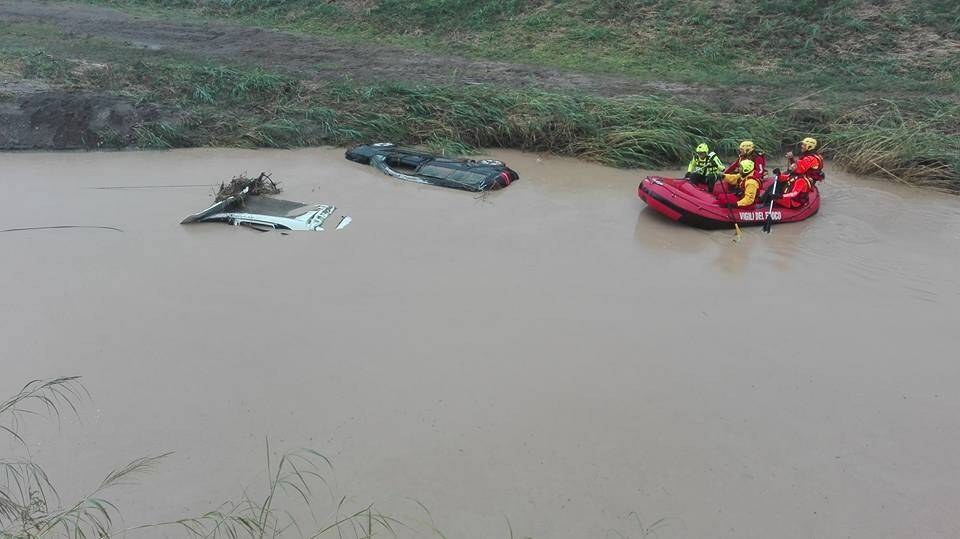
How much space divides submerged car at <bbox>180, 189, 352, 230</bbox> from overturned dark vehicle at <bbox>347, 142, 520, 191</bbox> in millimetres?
1433

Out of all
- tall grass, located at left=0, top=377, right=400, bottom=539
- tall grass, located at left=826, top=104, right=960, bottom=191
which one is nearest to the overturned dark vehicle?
tall grass, located at left=826, top=104, right=960, bottom=191

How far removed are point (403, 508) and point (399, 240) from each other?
3981mm

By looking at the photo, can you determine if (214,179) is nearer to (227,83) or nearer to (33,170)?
(33,170)

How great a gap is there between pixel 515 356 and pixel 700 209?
3428mm

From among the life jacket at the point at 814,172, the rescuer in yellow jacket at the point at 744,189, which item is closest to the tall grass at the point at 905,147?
→ the life jacket at the point at 814,172

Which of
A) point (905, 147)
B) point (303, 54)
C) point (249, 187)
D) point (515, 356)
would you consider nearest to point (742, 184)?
point (905, 147)

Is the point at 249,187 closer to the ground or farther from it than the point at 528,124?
closer to the ground

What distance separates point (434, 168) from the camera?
955cm

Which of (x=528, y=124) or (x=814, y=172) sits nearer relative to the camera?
(x=814, y=172)

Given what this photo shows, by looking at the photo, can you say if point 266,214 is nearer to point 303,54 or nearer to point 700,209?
point 700,209

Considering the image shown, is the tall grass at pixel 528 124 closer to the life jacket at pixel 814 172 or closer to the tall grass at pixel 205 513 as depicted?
the life jacket at pixel 814 172

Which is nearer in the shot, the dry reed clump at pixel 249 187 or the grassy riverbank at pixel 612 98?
the dry reed clump at pixel 249 187

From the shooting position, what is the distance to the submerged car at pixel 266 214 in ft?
26.1

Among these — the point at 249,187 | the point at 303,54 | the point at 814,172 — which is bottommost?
the point at 249,187
